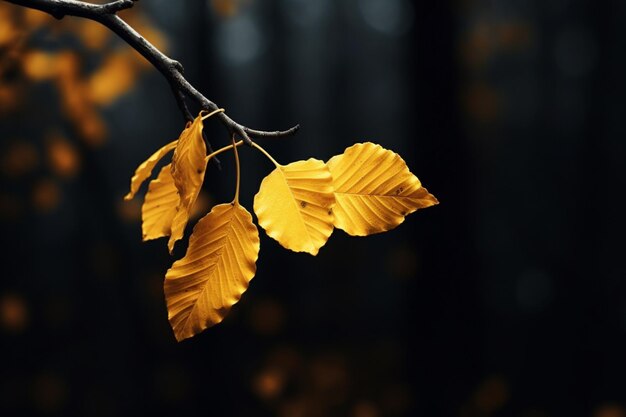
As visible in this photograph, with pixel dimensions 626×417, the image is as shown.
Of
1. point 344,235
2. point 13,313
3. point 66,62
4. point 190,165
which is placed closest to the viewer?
point 190,165

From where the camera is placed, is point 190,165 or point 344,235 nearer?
point 190,165

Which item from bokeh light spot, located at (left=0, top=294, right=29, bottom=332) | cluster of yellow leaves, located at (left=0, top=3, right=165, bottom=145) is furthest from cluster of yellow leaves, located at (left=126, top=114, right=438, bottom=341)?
bokeh light spot, located at (left=0, top=294, right=29, bottom=332)

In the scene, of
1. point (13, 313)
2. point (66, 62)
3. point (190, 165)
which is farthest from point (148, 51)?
point (13, 313)

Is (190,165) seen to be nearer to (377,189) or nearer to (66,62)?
(377,189)

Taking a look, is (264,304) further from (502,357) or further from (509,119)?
(509,119)

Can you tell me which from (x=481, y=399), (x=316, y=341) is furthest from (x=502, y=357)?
(x=481, y=399)
